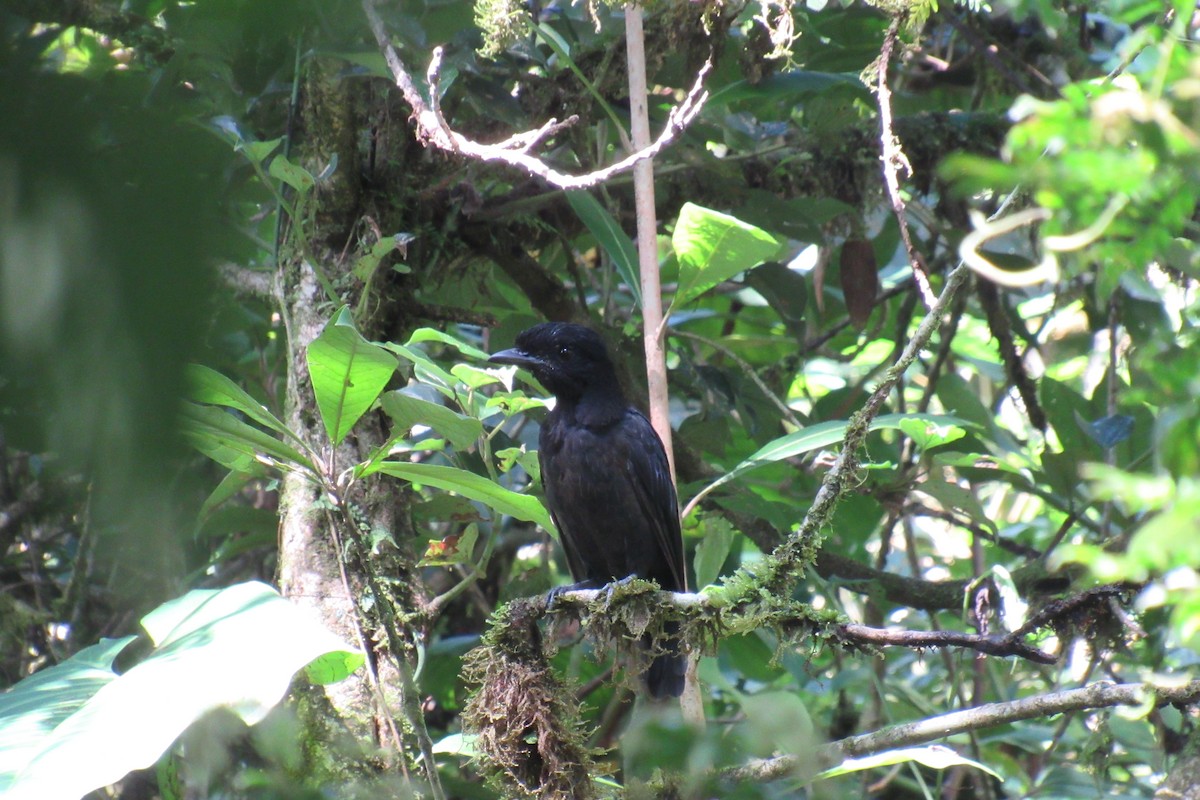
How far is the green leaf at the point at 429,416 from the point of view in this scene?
2656 millimetres

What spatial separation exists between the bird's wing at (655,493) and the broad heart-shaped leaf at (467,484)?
53.8 inches

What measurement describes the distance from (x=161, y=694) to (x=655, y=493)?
244 centimetres

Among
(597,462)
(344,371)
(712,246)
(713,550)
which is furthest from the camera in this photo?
(597,462)

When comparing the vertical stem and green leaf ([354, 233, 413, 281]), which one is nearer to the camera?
green leaf ([354, 233, 413, 281])

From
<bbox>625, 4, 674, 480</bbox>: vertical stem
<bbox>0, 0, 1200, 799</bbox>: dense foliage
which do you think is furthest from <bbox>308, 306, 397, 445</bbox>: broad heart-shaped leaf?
<bbox>625, 4, 674, 480</bbox>: vertical stem

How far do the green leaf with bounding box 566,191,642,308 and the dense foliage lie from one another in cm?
2

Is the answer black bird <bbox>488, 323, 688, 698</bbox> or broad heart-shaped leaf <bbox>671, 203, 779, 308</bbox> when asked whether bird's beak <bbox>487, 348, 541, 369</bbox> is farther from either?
broad heart-shaped leaf <bbox>671, 203, 779, 308</bbox>

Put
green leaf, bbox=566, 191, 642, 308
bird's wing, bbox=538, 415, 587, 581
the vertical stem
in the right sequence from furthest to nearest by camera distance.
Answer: bird's wing, bbox=538, 415, 587, 581 < green leaf, bbox=566, 191, 642, 308 < the vertical stem

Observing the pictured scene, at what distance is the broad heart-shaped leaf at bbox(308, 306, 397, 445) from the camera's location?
232 cm

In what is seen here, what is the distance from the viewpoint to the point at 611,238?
350 cm

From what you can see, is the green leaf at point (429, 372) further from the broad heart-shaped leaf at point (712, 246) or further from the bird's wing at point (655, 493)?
the bird's wing at point (655, 493)

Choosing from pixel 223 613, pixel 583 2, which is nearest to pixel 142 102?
pixel 223 613

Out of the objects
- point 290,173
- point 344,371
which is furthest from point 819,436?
point 290,173

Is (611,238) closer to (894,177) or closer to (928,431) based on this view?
(894,177)
